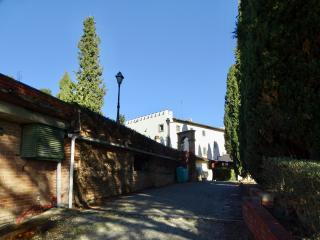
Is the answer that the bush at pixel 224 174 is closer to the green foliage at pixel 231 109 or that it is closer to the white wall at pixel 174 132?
the green foliage at pixel 231 109

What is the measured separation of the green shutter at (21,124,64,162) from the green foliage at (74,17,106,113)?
2257 cm

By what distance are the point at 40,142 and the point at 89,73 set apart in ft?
88.0

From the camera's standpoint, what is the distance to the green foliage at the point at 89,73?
1336 inches

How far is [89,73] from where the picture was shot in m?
35.3

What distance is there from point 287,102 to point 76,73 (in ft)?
102

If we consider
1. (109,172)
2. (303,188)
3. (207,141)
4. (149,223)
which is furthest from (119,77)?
(207,141)

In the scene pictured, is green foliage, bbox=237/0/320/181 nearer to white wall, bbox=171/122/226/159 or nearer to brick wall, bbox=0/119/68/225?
brick wall, bbox=0/119/68/225

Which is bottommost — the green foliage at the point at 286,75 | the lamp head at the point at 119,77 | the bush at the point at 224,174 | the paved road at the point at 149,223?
the paved road at the point at 149,223

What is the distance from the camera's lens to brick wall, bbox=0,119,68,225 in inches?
332

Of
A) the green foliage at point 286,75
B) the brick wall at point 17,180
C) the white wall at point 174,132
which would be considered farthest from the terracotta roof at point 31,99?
the white wall at point 174,132

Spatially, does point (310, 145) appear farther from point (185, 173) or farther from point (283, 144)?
point (185, 173)

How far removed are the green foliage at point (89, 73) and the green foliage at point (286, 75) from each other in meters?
26.0

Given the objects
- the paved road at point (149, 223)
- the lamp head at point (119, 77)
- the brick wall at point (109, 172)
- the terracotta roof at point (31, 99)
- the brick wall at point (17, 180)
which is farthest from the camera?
the lamp head at point (119, 77)

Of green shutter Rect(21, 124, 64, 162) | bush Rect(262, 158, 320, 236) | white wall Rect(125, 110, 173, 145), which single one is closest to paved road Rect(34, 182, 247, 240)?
green shutter Rect(21, 124, 64, 162)
